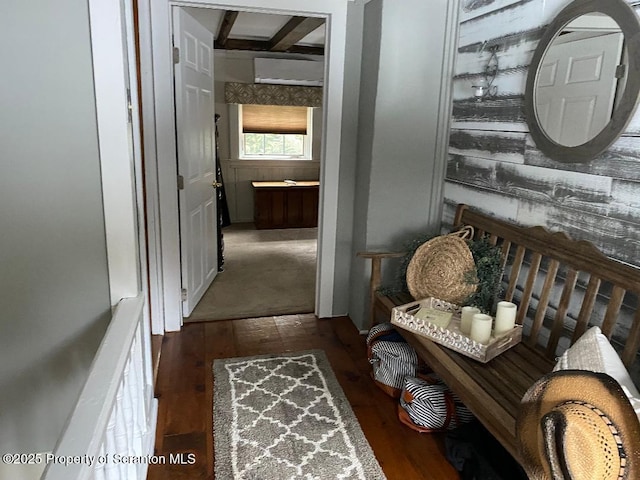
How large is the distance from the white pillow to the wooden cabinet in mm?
4787

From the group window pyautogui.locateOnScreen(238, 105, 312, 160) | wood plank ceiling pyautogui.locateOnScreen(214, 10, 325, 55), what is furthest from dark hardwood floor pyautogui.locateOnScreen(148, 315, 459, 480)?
window pyautogui.locateOnScreen(238, 105, 312, 160)

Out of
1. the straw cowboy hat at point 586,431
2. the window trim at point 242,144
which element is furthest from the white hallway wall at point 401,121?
the window trim at point 242,144

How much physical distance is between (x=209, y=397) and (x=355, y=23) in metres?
2.30

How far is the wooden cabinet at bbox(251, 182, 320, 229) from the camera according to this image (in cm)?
604

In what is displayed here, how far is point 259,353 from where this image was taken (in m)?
2.85

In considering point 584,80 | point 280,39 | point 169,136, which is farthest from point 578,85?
point 280,39

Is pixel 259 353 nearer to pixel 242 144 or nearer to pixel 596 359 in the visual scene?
pixel 596 359

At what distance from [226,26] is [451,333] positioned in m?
3.77

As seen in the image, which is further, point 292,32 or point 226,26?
point 292,32

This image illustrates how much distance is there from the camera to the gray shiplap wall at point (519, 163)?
1.72m

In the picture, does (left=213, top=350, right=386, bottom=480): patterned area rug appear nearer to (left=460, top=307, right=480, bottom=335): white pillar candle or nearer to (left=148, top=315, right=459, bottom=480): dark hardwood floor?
(left=148, top=315, right=459, bottom=480): dark hardwood floor

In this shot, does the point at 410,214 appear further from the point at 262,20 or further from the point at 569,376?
the point at 262,20

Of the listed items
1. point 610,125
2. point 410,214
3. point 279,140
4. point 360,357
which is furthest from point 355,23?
point 279,140

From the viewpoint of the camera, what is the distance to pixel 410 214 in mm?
3006
